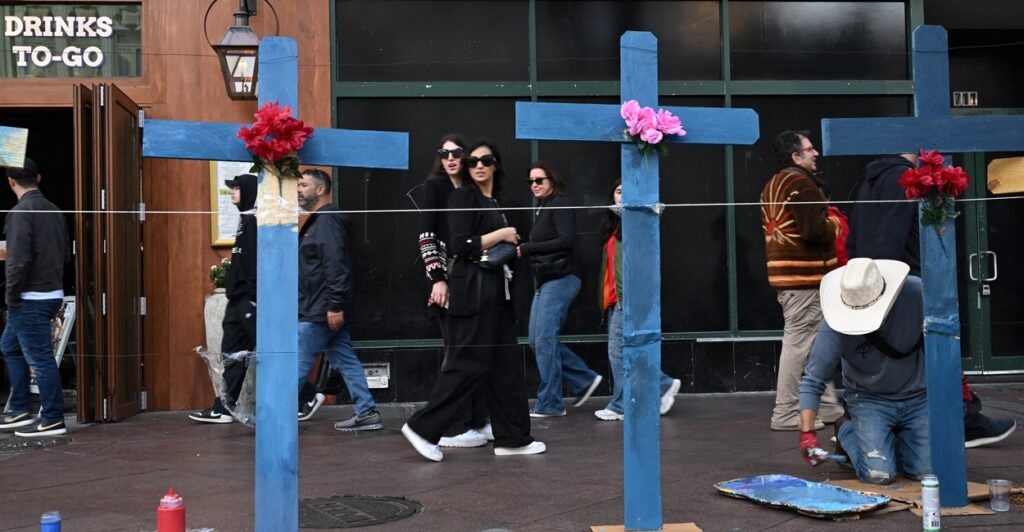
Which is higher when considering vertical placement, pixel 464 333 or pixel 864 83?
pixel 864 83

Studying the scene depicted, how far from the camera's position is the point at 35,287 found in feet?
28.6

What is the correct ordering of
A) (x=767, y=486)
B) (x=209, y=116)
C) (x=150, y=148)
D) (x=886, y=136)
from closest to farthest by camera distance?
(x=150, y=148) < (x=886, y=136) < (x=767, y=486) < (x=209, y=116)

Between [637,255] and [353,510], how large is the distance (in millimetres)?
1923

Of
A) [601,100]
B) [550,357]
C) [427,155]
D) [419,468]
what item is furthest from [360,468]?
[601,100]

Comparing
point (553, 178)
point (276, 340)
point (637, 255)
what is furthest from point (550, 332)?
point (276, 340)

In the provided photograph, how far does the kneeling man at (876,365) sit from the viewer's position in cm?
589

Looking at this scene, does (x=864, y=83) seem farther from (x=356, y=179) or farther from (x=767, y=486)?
(x=767, y=486)

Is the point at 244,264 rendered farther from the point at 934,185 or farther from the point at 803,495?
the point at 934,185

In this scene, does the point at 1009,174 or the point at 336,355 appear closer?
the point at 1009,174

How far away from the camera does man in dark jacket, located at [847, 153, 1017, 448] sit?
7.14m

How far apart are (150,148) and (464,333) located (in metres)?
2.74

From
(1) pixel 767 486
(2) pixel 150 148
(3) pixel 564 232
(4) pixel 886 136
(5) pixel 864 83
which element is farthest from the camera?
(5) pixel 864 83

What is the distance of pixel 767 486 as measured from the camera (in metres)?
5.95

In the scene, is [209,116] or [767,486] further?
[209,116]
